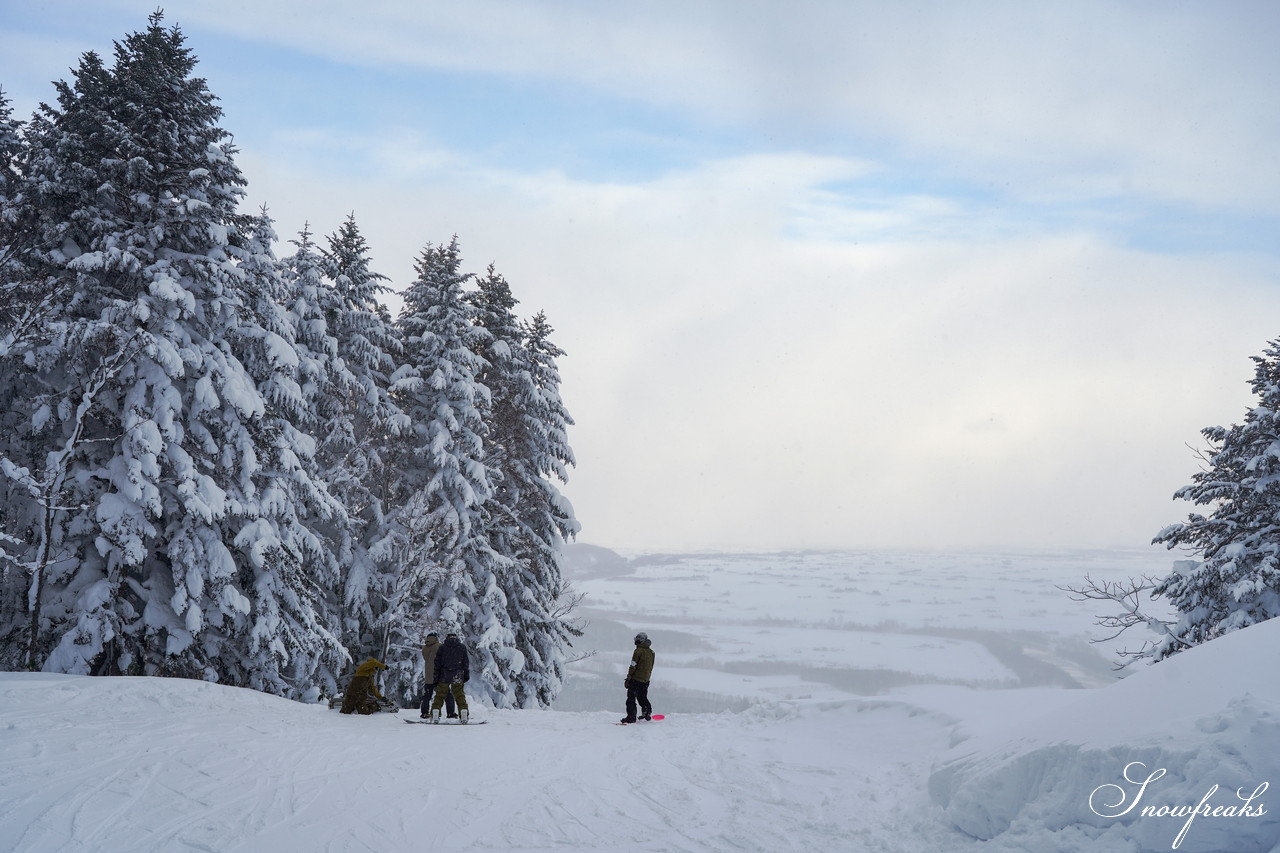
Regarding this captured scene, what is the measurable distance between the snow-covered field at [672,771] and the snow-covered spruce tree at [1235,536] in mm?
9154

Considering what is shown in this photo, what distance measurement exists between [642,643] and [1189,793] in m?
9.07

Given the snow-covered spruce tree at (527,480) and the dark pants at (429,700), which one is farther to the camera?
the snow-covered spruce tree at (527,480)

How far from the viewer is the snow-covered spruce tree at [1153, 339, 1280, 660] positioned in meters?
16.2

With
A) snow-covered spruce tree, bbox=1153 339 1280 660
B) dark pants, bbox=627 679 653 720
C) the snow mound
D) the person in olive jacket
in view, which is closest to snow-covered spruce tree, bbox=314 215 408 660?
the person in olive jacket

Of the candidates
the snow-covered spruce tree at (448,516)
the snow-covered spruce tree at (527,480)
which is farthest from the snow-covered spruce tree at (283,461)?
the snow-covered spruce tree at (527,480)

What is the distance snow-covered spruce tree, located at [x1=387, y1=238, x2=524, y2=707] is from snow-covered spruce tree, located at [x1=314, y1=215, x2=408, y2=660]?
0.62 meters

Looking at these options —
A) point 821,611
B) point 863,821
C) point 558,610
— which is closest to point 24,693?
point 863,821

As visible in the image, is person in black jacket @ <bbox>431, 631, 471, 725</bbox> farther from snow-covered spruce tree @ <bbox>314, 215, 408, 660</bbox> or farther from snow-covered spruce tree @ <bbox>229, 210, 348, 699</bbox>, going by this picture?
snow-covered spruce tree @ <bbox>314, 215, 408, 660</bbox>

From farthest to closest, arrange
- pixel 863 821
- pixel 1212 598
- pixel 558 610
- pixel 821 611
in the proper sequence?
pixel 821 611 → pixel 558 610 → pixel 1212 598 → pixel 863 821

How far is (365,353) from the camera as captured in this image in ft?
69.8

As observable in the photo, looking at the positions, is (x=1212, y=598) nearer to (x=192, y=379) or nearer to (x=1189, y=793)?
(x=1189, y=793)

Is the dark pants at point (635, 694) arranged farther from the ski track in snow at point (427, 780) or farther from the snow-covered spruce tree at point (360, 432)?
the snow-covered spruce tree at point (360, 432)

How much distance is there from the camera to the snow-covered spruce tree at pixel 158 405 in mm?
13406

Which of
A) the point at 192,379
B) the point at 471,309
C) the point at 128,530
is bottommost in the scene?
the point at 128,530
